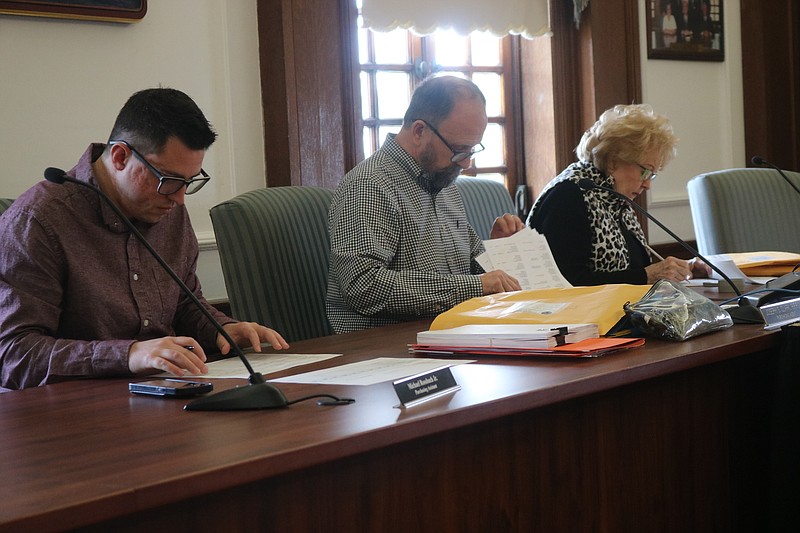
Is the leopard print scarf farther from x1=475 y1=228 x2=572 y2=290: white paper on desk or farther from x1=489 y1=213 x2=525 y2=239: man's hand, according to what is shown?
x1=475 y1=228 x2=572 y2=290: white paper on desk

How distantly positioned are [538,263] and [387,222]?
407 millimetres

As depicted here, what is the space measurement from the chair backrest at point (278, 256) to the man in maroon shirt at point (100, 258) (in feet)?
1.34

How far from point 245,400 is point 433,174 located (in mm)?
1508

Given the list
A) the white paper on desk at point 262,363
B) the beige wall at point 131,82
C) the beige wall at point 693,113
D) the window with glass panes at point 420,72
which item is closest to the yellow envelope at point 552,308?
the white paper on desk at point 262,363

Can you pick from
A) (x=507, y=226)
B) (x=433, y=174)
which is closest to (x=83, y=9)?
(x=433, y=174)

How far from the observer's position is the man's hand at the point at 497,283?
236 cm

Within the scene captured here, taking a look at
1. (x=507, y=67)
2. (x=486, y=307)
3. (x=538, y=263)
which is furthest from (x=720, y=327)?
(x=507, y=67)

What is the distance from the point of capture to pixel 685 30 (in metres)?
4.92

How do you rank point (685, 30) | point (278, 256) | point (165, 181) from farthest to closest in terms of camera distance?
point (685, 30) → point (278, 256) → point (165, 181)

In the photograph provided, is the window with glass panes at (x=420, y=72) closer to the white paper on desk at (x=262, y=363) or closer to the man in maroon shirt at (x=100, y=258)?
the man in maroon shirt at (x=100, y=258)

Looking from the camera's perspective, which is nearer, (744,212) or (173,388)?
(173,388)

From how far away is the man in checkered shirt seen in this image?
7.86 feet

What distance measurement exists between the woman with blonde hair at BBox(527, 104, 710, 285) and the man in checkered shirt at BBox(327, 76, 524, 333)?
237 millimetres

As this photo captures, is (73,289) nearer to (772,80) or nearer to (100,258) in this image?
(100,258)
